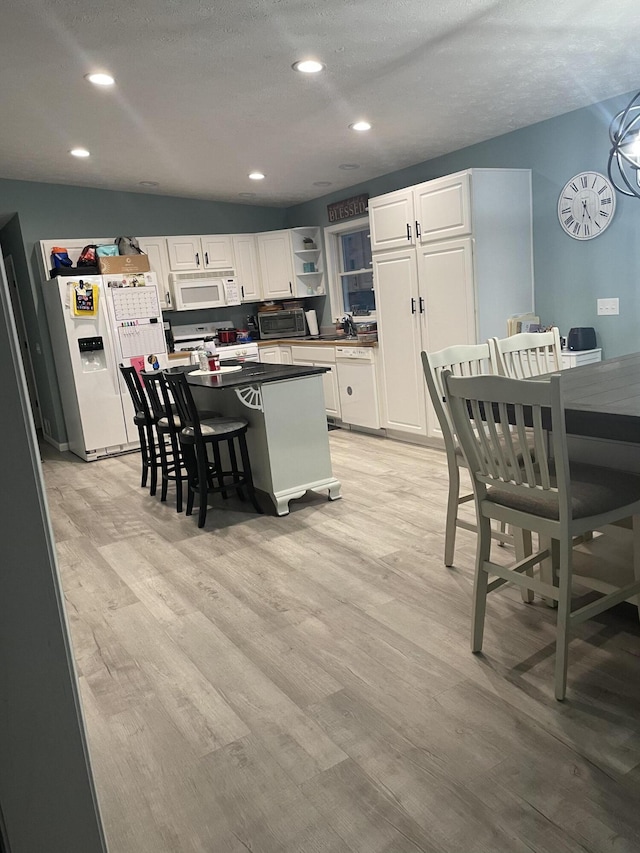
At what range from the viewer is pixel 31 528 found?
83 centimetres

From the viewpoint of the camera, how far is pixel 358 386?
5828mm

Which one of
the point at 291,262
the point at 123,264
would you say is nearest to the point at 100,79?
the point at 123,264

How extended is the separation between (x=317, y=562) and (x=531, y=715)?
142 centimetres

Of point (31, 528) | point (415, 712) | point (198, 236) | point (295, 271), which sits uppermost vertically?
point (198, 236)

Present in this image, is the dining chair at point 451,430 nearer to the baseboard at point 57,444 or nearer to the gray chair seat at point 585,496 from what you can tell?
the gray chair seat at point 585,496

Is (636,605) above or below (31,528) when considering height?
below

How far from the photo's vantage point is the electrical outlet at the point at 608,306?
4156 mm

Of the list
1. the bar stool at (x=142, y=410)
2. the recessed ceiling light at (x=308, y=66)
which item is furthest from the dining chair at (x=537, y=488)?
the bar stool at (x=142, y=410)

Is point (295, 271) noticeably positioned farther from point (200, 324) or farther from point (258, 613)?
point (258, 613)

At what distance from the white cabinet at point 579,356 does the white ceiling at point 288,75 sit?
63.3 inches

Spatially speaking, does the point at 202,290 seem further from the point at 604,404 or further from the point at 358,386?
the point at 604,404

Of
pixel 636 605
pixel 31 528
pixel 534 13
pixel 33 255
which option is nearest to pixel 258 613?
pixel 636 605

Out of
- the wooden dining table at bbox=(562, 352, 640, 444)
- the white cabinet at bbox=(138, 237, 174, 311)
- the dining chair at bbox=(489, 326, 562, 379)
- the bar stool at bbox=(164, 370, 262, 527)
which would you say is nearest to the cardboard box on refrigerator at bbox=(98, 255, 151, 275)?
the white cabinet at bbox=(138, 237, 174, 311)

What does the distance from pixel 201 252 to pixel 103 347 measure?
1.64 metres
